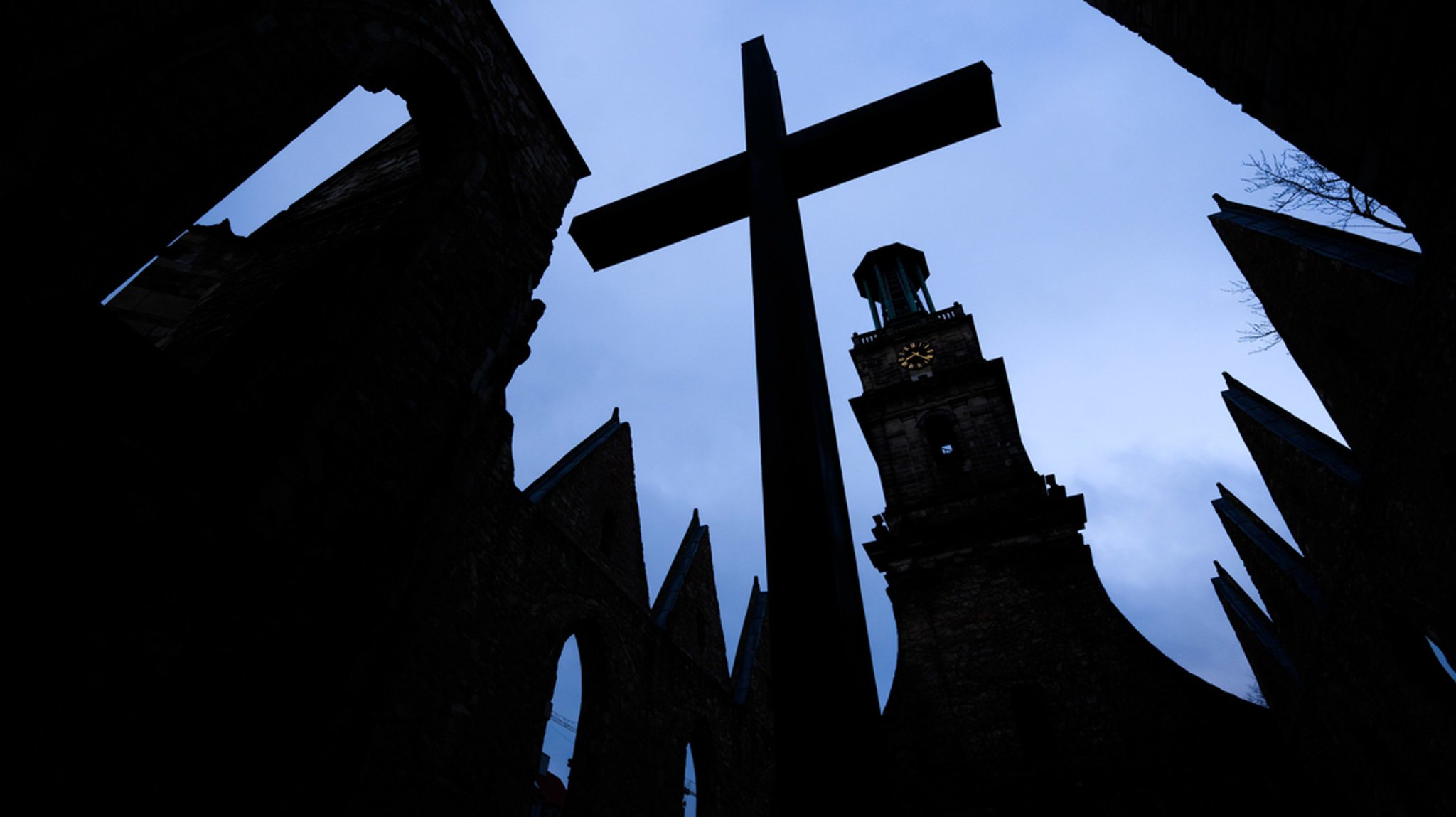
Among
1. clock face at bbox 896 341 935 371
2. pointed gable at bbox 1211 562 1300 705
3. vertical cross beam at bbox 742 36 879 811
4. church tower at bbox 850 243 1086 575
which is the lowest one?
vertical cross beam at bbox 742 36 879 811

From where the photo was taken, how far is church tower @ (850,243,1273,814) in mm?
13062

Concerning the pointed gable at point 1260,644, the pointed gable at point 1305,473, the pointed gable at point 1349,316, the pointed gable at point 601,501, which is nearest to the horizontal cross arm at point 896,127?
the pointed gable at point 1349,316

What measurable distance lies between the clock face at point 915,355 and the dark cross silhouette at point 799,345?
18338 millimetres

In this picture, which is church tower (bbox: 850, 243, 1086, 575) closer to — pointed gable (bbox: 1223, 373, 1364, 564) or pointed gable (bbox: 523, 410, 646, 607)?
pointed gable (bbox: 1223, 373, 1364, 564)

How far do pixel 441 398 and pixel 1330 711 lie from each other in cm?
1305

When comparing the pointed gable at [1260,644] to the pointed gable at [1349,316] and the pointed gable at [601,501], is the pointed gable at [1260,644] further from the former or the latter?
the pointed gable at [601,501]

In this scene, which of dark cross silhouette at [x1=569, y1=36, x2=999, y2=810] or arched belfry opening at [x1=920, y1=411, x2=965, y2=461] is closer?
dark cross silhouette at [x1=569, y1=36, x2=999, y2=810]

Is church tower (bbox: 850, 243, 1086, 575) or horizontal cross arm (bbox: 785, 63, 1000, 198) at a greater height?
church tower (bbox: 850, 243, 1086, 575)

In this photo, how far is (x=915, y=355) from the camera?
21.2 metres

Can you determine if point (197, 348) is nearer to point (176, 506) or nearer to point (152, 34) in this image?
point (152, 34)

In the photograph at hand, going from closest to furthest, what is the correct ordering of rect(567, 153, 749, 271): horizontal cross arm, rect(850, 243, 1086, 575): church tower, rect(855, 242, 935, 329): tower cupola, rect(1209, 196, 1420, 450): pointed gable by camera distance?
rect(567, 153, 749, 271): horizontal cross arm → rect(1209, 196, 1420, 450): pointed gable → rect(850, 243, 1086, 575): church tower → rect(855, 242, 935, 329): tower cupola

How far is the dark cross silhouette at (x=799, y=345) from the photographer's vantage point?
1521mm

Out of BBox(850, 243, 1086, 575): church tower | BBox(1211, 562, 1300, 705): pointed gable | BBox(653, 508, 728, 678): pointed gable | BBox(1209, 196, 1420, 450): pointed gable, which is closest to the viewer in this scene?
BBox(1209, 196, 1420, 450): pointed gable

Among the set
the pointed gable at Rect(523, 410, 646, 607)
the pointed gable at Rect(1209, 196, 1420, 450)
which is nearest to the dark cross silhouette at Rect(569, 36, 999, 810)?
the pointed gable at Rect(1209, 196, 1420, 450)
